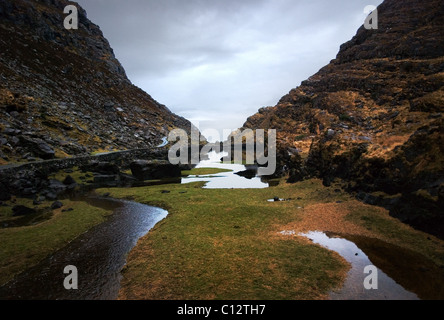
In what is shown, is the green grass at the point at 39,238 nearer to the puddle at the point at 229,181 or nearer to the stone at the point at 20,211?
the stone at the point at 20,211

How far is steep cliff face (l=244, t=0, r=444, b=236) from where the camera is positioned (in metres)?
23.0

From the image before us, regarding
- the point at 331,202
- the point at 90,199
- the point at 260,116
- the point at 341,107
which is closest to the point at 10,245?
the point at 90,199

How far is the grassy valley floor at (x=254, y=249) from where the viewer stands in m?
14.7

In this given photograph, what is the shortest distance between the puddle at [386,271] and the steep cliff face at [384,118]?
4428 mm

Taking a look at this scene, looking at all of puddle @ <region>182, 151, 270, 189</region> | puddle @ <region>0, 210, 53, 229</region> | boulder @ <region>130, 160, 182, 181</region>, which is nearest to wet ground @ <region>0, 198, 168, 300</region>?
puddle @ <region>0, 210, 53, 229</region>

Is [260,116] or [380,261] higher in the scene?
[260,116]

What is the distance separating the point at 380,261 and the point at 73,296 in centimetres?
2099

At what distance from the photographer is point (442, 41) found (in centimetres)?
5566

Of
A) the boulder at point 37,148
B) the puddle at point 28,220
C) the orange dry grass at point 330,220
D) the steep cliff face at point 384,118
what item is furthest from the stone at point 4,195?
the steep cliff face at point 384,118

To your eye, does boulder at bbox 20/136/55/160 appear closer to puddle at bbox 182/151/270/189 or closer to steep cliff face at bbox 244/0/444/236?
puddle at bbox 182/151/270/189

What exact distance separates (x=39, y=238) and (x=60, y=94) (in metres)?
91.2

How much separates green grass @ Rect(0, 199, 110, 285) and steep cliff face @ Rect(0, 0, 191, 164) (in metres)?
28.2

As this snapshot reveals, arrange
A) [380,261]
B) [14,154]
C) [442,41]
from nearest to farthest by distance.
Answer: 1. [380,261]
2. [14,154]
3. [442,41]
